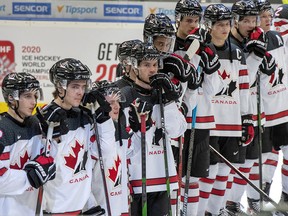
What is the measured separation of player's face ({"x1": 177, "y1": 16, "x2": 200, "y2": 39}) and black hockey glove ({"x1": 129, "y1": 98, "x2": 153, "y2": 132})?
0.77 metres

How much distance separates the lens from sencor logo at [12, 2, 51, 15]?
6688 mm

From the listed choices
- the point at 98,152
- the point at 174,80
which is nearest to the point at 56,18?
the point at 174,80

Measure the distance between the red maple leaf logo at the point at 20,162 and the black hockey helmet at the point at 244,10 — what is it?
6.33 ft

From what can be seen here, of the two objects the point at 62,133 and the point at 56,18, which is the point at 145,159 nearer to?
the point at 62,133

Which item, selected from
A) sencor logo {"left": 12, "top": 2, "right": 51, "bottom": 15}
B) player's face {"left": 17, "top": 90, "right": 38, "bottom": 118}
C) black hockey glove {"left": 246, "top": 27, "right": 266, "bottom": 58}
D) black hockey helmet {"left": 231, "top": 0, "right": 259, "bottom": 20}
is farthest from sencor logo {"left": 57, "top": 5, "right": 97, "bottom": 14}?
player's face {"left": 17, "top": 90, "right": 38, "bottom": 118}

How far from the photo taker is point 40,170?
123 inches

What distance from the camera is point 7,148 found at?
3.19 m

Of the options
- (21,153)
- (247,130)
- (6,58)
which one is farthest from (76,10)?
(21,153)

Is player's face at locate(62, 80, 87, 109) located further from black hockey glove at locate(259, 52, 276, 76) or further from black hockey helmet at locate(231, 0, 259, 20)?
black hockey glove at locate(259, 52, 276, 76)

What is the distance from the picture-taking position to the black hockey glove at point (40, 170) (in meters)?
3.13

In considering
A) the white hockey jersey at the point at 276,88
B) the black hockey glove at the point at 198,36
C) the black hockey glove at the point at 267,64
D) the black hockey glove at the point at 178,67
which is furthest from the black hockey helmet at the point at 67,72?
the white hockey jersey at the point at 276,88

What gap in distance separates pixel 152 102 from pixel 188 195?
84cm

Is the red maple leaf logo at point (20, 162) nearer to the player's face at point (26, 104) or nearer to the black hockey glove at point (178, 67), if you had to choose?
the player's face at point (26, 104)

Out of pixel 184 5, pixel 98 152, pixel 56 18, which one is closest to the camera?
pixel 98 152
